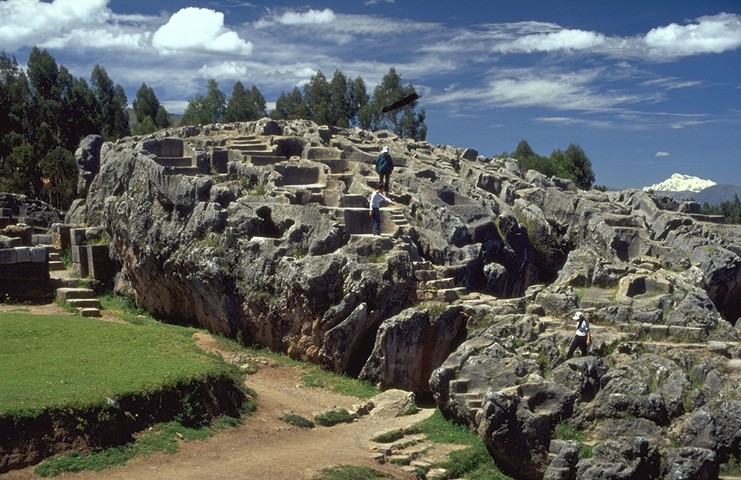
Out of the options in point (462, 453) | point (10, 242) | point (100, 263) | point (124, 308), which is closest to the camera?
point (462, 453)

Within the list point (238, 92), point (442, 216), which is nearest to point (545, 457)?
point (442, 216)

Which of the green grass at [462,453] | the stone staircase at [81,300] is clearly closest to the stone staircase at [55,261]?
the stone staircase at [81,300]

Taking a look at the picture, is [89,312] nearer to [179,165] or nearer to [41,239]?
[41,239]

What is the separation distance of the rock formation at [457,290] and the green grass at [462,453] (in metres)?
0.38

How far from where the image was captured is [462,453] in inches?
826

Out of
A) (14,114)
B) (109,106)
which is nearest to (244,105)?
(109,106)

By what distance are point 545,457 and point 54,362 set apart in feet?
39.4

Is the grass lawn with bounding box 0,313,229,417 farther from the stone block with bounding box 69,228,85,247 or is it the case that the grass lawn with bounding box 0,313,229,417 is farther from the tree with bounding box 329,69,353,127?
the tree with bounding box 329,69,353,127

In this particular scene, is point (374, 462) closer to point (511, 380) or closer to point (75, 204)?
point (511, 380)

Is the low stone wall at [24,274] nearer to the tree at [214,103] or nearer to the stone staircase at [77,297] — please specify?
the stone staircase at [77,297]

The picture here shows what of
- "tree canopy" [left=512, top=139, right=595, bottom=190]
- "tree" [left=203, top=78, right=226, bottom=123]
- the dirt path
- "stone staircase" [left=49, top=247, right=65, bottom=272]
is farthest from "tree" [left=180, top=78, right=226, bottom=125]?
the dirt path

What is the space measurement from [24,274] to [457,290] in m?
15.4

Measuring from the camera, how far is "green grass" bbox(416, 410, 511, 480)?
67.2 feet

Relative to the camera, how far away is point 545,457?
20203mm
